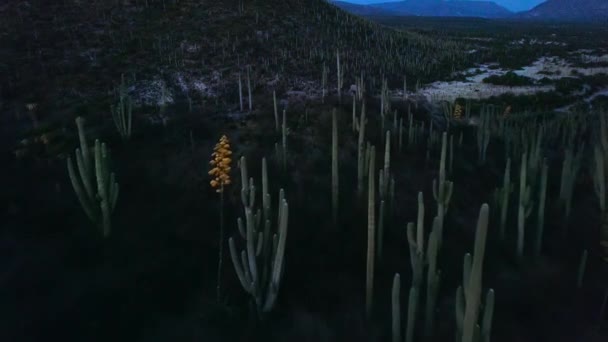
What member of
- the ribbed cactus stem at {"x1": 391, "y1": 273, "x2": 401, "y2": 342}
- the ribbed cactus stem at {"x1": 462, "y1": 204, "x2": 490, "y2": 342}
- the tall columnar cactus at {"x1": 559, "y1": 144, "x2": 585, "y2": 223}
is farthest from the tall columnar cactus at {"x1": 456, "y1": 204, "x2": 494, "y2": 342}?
the tall columnar cactus at {"x1": 559, "y1": 144, "x2": 585, "y2": 223}

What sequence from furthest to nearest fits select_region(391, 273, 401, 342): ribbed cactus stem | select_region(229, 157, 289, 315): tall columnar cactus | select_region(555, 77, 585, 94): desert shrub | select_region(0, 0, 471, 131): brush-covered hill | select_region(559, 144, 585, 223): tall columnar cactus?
select_region(555, 77, 585, 94): desert shrub
select_region(0, 0, 471, 131): brush-covered hill
select_region(559, 144, 585, 223): tall columnar cactus
select_region(229, 157, 289, 315): tall columnar cactus
select_region(391, 273, 401, 342): ribbed cactus stem

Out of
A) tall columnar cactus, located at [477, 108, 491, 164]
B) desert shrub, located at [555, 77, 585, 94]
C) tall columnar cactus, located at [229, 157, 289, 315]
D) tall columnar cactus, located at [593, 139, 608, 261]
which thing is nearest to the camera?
tall columnar cactus, located at [229, 157, 289, 315]

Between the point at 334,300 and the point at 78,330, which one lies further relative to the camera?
the point at 334,300

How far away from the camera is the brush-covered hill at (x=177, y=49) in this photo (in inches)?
736

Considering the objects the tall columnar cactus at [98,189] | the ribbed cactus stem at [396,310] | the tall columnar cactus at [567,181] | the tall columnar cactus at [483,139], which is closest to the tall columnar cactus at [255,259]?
the ribbed cactus stem at [396,310]

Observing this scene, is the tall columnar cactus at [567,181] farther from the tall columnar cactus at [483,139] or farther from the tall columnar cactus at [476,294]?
the tall columnar cactus at [476,294]

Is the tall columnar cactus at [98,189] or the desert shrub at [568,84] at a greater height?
the desert shrub at [568,84]

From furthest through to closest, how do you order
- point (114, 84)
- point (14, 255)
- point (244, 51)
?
point (244, 51) → point (114, 84) → point (14, 255)

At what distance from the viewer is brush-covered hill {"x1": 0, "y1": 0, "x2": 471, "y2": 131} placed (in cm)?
1869

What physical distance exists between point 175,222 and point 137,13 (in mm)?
22833

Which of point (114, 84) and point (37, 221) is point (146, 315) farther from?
point (114, 84)

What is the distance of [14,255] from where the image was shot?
25.0 feet

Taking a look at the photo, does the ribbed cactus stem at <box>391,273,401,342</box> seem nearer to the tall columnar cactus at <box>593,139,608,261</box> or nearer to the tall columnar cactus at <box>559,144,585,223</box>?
the tall columnar cactus at <box>593,139,608,261</box>

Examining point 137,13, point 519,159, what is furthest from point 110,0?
point 519,159
